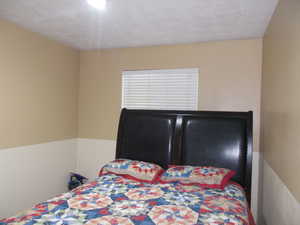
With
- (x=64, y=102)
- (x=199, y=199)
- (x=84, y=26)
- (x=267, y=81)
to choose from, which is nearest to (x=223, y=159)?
(x=199, y=199)

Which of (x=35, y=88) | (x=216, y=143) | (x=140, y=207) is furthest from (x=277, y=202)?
(x=35, y=88)

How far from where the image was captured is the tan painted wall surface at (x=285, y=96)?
1568 millimetres

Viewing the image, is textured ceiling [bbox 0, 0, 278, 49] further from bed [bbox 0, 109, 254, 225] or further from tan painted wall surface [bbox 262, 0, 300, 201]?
bed [bbox 0, 109, 254, 225]

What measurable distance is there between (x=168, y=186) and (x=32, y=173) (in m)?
2.00

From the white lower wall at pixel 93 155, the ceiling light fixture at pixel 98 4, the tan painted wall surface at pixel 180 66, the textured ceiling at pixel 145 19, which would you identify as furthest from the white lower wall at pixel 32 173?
the ceiling light fixture at pixel 98 4

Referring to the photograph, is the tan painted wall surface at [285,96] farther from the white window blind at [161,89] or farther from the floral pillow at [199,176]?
the white window blind at [161,89]

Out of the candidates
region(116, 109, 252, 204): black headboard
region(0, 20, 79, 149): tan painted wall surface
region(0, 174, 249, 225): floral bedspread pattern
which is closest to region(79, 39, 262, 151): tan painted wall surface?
region(0, 20, 79, 149): tan painted wall surface

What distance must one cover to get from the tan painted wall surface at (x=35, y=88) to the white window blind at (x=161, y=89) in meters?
0.97

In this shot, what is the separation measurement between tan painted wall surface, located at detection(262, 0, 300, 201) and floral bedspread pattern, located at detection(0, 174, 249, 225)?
49 cm

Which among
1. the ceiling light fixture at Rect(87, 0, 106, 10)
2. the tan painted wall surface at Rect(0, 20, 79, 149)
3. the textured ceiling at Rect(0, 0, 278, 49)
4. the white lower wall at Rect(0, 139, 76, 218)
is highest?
the textured ceiling at Rect(0, 0, 278, 49)

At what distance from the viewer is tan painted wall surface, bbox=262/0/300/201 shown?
1568mm

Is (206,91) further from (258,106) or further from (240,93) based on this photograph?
(258,106)

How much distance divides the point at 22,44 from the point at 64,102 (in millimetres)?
1098

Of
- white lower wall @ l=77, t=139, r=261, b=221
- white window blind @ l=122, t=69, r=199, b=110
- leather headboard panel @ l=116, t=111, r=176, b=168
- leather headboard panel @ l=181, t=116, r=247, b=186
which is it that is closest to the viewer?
leather headboard panel @ l=181, t=116, r=247, b=186
